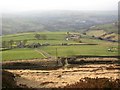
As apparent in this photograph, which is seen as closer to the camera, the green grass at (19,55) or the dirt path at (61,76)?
the dirt path at (61,76)

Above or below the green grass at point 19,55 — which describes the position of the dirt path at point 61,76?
below

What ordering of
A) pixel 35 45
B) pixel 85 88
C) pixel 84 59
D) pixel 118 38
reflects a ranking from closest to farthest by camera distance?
pixel 85 88, pixel 84 59, pixel 35 45, pixel 118 38

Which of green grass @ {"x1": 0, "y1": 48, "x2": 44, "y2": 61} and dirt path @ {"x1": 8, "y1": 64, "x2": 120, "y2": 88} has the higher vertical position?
green grass @ {"x1": 0, "y1": 48, "x2": 44, "y2": 61}

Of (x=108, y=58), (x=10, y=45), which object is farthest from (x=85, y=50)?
(x=10, y=45)

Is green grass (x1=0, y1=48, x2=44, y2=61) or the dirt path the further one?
green grass (x1=0, y1=48, x2=44, y2=61)

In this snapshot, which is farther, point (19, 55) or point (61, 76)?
point (19, 55)

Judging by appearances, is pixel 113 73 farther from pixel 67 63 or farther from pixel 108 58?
pixel 108 58

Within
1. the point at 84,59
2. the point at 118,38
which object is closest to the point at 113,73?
the point at 84,59

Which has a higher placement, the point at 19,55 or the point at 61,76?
the point at 19,55

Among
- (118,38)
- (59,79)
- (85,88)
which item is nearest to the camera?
(85,88)

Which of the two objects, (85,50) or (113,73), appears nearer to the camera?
(113,73)
